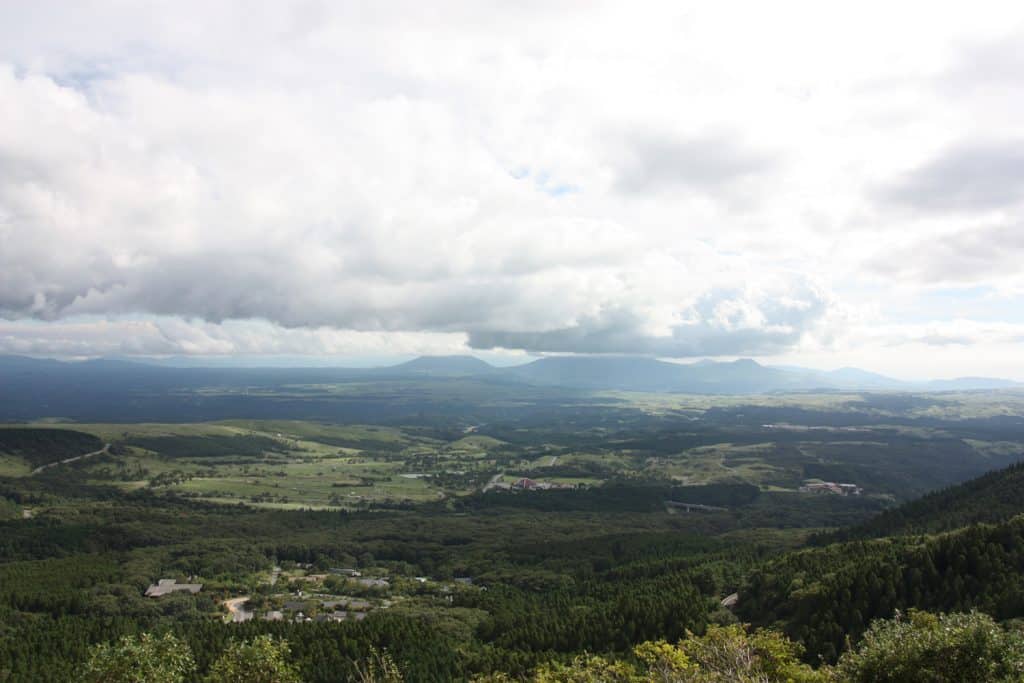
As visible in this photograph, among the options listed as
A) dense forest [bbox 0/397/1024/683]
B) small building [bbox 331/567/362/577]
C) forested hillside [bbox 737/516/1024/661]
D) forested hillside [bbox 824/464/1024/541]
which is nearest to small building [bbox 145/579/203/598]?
dense forest [bbox 0/397/1024/683]

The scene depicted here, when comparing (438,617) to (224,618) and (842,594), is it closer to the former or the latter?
(224,618)

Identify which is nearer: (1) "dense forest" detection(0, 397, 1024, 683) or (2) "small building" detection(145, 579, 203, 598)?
(1) "dense forest" detection(0, 397, 1024, 683)

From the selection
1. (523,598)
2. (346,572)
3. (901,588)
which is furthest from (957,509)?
(346,572)

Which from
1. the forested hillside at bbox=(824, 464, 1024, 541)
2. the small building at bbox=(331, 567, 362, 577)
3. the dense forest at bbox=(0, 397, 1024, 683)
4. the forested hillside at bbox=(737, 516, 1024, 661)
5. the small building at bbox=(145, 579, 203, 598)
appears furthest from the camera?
the small building at bbox=(331, 567, 362, 577)

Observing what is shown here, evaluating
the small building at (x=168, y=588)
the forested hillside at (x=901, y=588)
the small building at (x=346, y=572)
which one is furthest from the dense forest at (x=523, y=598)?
the small building at (x=168, y=588)

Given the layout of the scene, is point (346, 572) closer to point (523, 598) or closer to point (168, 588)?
point (168, 588)

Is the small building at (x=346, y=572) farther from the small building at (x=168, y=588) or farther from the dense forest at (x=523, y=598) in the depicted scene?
the small building at (x=168, y=588)

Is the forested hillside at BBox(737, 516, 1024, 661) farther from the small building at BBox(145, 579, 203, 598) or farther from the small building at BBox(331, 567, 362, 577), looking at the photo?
the small building at BBox(145, 579, 203, 598)

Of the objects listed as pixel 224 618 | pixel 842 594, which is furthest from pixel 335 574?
pixel 842 594
